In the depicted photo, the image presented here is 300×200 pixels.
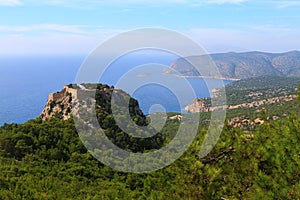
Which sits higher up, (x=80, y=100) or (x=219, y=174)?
(x=80, y=100)

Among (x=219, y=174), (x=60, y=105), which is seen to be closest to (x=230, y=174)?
(x=219, y=174)

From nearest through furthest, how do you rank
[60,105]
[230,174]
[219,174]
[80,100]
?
1. [219,174]
2. [230,174]
3. [80,100]
4. [60,105]

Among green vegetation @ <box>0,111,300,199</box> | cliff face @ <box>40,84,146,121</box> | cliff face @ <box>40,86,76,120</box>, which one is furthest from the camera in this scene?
cliff face @ <box>40,86,76,120</box>

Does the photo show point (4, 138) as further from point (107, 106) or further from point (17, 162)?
point (107, 106)

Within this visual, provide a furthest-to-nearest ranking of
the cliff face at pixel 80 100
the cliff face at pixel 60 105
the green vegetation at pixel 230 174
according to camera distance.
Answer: the cliff face at pixel 60 105
the cliff face at pixel 80 100
the green vegetation at pixel 230 174

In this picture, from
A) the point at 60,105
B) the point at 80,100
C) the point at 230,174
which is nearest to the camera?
the point at 230,174

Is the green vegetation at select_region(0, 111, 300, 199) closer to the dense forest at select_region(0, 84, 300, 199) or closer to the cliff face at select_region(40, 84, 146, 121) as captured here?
the dense forest at select_region(0, 84, 300, 199)

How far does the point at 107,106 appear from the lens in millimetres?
27156

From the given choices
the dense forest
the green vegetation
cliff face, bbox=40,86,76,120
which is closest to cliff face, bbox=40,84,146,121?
cliff face, bbox=40,86,76,120

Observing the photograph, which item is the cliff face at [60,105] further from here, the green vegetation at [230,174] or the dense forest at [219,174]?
the green vegetation at [230,174]

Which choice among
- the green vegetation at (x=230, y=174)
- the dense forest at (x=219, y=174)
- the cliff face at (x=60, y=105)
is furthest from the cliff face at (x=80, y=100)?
the green vegetation at (x=230, y=174)

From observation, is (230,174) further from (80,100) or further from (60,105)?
(60,105)

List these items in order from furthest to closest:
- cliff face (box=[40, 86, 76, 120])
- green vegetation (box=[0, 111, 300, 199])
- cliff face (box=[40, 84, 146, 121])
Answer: cliff face (box=[40, 86, 76, 120]), cliff face (box=[40, 84, 146, 121]), green vegetation (box=[0, 111, 300, 199])

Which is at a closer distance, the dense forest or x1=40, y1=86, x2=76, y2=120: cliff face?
the dense forest
